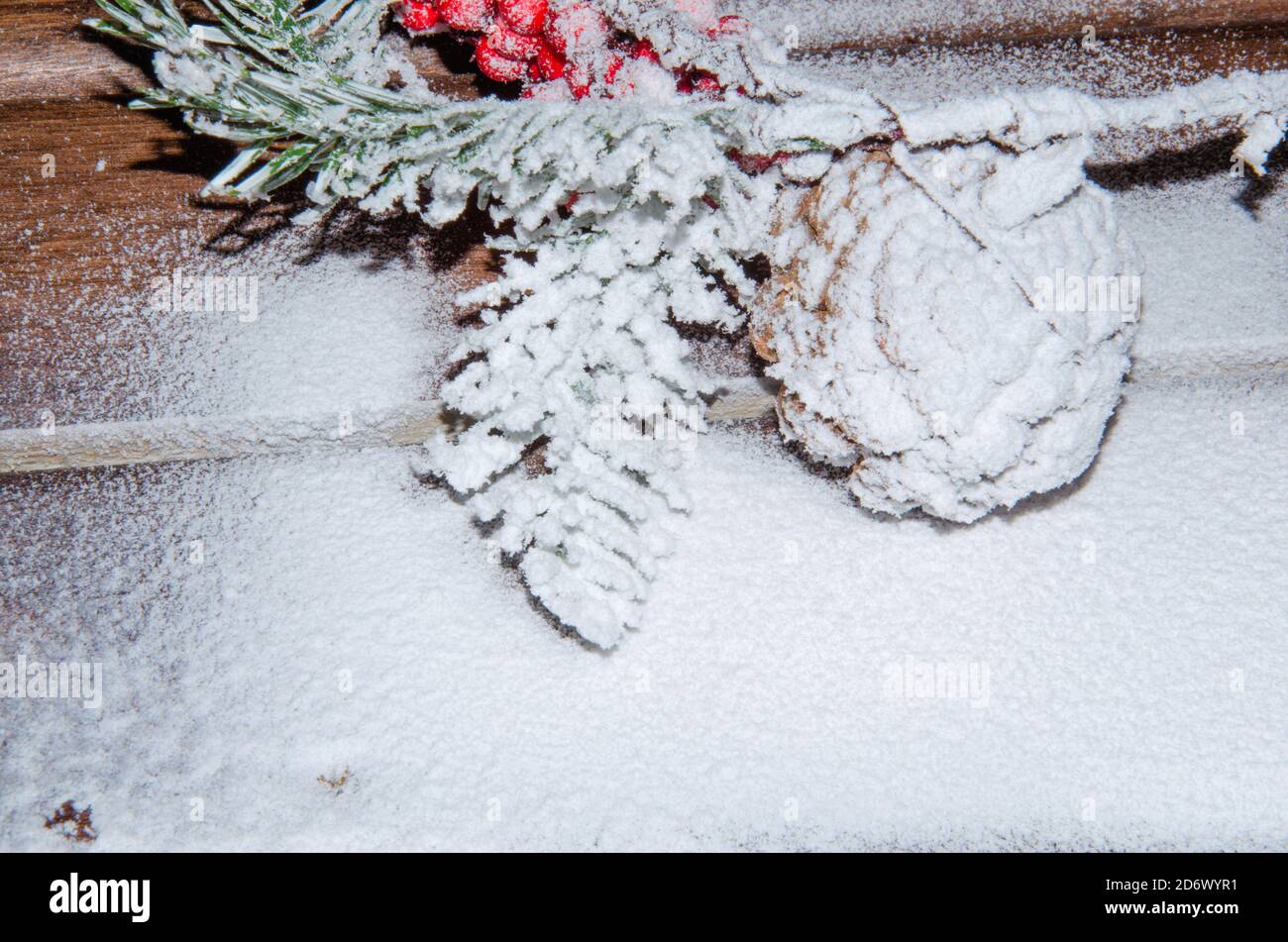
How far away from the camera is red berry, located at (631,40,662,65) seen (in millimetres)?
637

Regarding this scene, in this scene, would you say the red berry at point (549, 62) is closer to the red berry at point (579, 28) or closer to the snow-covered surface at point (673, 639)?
the red berry at point (579, 28)

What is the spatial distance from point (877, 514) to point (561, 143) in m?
0.38

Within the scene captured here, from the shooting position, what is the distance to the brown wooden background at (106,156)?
2.52ft

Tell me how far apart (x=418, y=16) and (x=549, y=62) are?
129mm

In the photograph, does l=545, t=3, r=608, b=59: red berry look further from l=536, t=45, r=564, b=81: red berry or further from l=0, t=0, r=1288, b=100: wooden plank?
l=0, t=0, r=1288, b=100: wooden plank

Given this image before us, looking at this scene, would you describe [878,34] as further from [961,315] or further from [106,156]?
[106,156]

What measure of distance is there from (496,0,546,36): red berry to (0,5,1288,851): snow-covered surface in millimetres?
212

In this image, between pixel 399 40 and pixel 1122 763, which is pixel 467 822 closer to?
pixel 1122 763

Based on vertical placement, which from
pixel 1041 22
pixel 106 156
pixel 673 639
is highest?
pixel 1041 22

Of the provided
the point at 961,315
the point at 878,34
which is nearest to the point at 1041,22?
the point at 878,34

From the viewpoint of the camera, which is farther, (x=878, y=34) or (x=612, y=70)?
(x=878, y=34)

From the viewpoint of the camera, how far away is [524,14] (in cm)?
65

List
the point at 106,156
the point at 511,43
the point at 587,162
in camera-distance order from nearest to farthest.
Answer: the point at 587,162 < the point at 511,43 < the point at 106,156

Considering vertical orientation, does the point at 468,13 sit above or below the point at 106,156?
above
